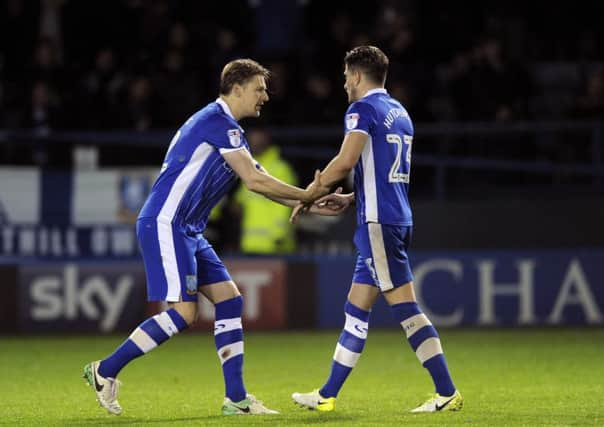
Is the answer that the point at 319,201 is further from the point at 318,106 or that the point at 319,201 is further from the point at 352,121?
the point at 318,106

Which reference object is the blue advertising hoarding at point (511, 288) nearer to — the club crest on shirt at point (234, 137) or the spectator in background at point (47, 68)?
the spectator in background at point (47, 68)

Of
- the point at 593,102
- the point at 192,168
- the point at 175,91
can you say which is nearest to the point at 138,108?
the point at 175,91

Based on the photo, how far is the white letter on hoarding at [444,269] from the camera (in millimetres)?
13344

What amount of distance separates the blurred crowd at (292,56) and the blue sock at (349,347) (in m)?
7.07

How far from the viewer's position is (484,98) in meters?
14.5

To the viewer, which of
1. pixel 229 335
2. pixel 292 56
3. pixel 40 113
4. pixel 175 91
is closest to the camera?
pixel 229 335

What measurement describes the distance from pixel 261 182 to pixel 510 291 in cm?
676

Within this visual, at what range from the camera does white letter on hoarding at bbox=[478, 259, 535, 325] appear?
13.4 meters

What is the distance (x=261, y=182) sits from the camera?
7.16 metres

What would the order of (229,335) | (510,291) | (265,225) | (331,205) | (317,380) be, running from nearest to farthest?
(229,335)
(331,205)
(317,380)
(510,291)
(265,225)

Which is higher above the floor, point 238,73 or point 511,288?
point 238,73

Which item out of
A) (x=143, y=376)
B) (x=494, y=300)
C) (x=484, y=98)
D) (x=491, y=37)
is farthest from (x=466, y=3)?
(x=143, y=376)

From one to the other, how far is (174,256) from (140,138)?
685 centimetres

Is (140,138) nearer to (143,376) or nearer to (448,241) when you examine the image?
(448,241)
